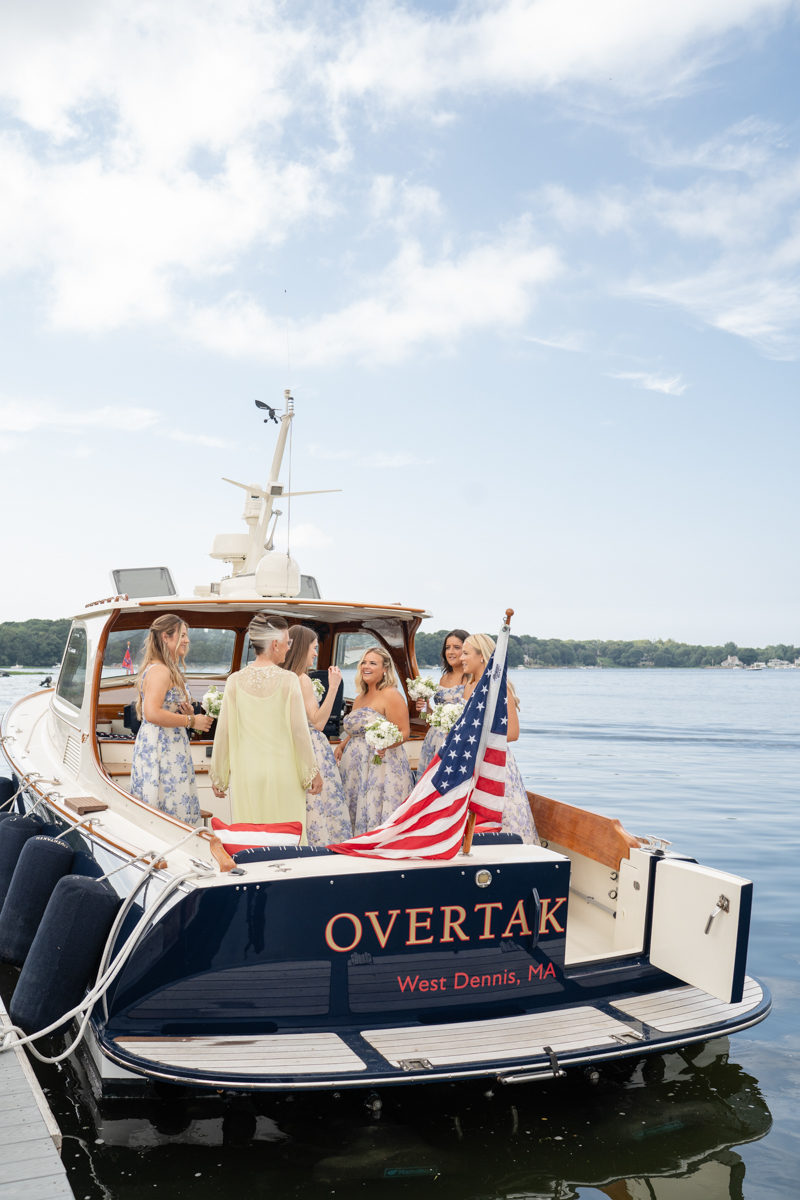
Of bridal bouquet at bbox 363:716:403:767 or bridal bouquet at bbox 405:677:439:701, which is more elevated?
bridal bouquet at bbox 405:677:439:701

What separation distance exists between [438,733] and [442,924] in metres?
2.21

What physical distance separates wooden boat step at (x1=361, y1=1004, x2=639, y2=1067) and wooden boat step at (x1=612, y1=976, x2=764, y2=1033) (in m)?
0.15

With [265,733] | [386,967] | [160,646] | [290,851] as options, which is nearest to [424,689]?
[265,733]

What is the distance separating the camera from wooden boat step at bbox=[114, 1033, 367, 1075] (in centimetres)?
304

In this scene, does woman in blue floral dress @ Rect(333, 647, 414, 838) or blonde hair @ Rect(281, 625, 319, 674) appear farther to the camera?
woman in blue floral dress @ Rect(333, 647, 414, 838)

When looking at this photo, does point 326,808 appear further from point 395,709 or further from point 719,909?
point 719,909

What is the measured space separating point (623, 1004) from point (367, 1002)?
1.14m

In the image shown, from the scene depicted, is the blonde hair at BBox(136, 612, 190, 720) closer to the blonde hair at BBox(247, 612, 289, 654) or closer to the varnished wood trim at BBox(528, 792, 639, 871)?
the blonde hair at BBox(247, 612, 289, 654)

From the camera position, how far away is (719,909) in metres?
3.55

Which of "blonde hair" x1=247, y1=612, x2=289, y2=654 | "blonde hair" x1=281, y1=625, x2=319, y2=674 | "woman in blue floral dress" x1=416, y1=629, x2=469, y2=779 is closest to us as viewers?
"blonde hair" x1=247, y1=612, x2=289, y2=654

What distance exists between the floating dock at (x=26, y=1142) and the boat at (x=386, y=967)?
0.84ft

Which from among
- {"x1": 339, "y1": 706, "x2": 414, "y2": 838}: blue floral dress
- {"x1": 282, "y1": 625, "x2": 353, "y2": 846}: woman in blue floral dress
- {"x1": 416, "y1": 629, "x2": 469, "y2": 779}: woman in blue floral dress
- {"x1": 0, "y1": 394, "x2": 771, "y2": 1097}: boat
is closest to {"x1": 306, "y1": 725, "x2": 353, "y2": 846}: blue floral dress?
{"x1": 282, "y1": 625, "x2": 353, "y2": 846}: woman in blue floral dress

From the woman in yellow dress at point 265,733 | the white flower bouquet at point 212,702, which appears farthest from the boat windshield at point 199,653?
the woman in yellow dress at point 265,733

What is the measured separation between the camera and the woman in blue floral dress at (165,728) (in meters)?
4.57
